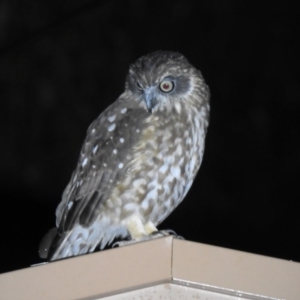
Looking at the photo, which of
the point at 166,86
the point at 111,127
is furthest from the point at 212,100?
the point at 111,127

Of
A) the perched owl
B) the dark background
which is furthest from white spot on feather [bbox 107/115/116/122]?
the dark background

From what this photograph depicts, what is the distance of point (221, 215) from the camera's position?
276 cm

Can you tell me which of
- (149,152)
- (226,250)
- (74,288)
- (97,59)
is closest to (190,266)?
(226,250)

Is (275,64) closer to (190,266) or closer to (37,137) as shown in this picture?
(37,137)

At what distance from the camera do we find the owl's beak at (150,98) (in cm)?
184

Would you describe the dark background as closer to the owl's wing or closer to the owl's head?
the owl's head

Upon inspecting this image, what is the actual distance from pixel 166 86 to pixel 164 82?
0.05ft

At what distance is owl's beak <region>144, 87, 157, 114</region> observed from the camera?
72.6 inches

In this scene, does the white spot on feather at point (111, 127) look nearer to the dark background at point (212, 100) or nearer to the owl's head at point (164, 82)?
the owl's head at point (164, 82)

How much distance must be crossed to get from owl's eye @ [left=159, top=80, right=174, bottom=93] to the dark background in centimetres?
69

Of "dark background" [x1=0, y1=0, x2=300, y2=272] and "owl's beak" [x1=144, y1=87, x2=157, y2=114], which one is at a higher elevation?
"dark background" [x1=0, y1=0, x2=300, y2=272]

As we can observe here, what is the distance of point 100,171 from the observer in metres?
1.83

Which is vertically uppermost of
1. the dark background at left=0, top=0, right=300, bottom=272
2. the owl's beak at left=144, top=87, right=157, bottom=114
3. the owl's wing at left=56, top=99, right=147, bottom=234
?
the dark background at left=0, top=0, right=300, bottom=272

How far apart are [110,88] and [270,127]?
0.63m
